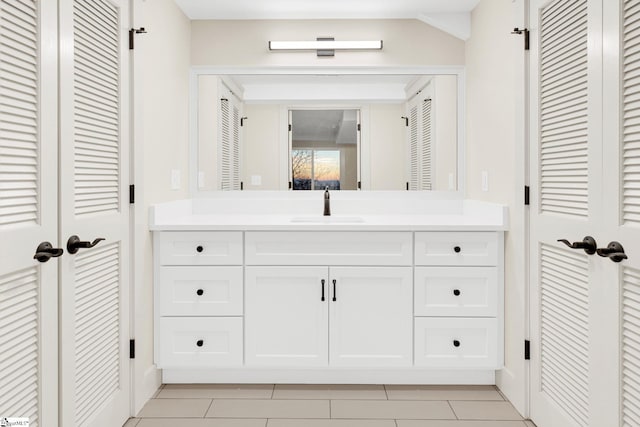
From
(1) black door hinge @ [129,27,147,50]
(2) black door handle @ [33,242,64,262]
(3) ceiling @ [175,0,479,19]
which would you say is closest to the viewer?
(2) black door handle @ [33,242,64,262]

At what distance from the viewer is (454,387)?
94.2 inches

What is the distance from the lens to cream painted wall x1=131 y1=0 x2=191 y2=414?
2.10 meters

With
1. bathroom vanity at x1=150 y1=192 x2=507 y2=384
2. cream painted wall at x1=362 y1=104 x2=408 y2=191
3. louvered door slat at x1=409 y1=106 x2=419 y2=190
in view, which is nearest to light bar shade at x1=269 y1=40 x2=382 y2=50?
cream painted wall at x1=362 y1=104 x2=408 y2=191

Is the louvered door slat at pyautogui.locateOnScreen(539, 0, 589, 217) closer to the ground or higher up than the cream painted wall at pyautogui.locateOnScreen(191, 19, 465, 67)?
closer to the ground

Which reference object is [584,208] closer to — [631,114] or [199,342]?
[631,114]

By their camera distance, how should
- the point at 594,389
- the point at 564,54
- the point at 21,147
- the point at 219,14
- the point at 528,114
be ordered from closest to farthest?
the point at 21,147 < the point at 594,389 < the point at 564,54 < the point at 528,114 < the point at 219,14

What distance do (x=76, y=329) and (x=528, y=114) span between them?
2.04m

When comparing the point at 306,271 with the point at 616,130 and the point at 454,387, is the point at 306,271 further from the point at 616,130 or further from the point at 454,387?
the point at 616,130

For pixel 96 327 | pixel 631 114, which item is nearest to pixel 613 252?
pixel 631 114

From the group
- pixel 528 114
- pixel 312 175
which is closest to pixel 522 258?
pixel 528 114

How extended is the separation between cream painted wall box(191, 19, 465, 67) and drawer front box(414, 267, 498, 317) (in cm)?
138

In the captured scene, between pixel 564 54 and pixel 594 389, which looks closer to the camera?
pixel 594 389

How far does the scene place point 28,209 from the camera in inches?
54.3

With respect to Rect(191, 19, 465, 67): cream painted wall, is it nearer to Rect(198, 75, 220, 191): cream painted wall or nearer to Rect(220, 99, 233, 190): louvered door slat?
Rect(198, 75, 220, 191): cream painted wall
